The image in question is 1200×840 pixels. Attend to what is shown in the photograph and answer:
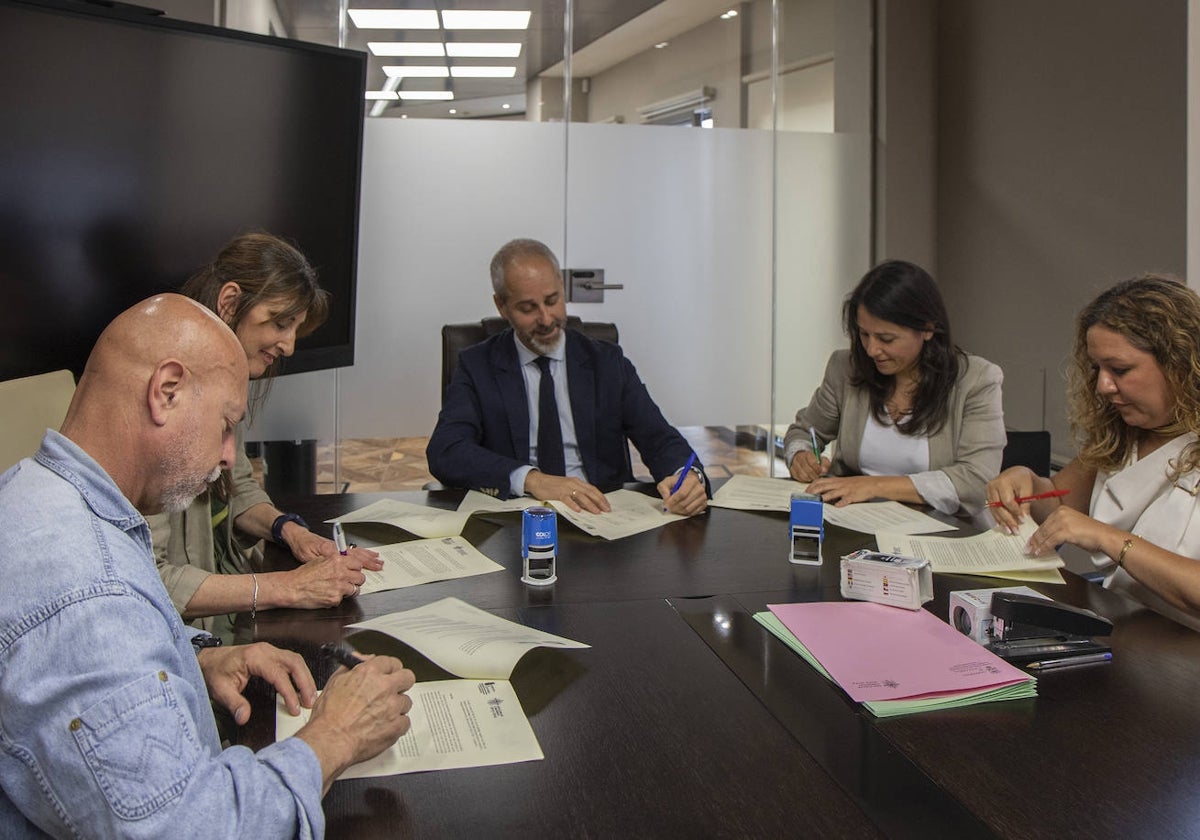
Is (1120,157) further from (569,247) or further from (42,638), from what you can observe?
(42,638)


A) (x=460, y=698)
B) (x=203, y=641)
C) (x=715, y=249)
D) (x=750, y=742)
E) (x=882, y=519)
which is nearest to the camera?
(x=750, y=742)

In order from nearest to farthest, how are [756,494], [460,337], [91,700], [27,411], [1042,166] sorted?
1. [91,700]
2. [27,411]
3. [756,494]
4. [460,337]
5. [1042,166]

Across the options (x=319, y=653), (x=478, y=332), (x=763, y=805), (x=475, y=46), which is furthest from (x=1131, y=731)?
(x=475, y=46)

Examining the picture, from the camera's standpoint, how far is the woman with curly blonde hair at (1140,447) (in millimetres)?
1719

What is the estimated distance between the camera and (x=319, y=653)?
1.41 m

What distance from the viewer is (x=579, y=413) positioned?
299 cm

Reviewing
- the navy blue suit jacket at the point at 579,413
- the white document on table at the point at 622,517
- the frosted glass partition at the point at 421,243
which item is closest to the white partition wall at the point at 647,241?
the frosted glass partition at the point at 421,243

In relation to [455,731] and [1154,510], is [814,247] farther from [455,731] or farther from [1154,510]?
[455,731]

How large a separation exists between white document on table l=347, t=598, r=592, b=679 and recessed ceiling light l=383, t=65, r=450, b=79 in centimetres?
341

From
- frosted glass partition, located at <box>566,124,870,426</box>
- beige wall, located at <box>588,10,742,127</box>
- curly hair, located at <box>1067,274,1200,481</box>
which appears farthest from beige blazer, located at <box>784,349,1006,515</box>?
beige wall, located at <box>588,10,742,127</box>

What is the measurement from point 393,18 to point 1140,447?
3.60 m

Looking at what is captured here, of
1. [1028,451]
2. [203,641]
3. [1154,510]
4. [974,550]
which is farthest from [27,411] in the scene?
[1028,451]

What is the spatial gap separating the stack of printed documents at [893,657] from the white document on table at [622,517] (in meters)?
0.59

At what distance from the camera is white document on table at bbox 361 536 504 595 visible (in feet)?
5.76
